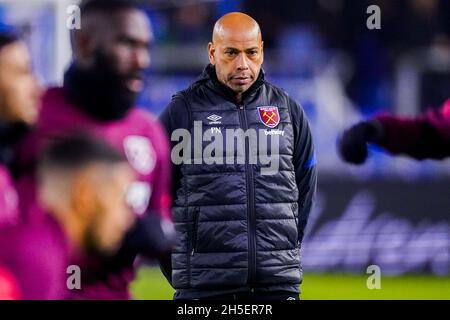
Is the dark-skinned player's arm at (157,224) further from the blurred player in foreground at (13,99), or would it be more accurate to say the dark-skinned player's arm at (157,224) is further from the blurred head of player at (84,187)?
the blurred player in foreground at (13,99)

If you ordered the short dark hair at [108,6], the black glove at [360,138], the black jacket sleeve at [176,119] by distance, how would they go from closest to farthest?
1. the black glove at [360,138]
2. the black jacket sleeve at [176,119]
3. the short dark hair at [108,6]

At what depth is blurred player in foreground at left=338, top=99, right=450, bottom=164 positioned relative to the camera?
3.81 metres

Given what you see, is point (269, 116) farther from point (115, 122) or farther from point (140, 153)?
point (115, 122)

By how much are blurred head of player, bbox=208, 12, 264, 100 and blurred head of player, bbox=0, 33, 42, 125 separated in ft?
2.29

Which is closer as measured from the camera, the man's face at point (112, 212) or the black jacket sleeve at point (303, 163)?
the man's face at point (112, 212)

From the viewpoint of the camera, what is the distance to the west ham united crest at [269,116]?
3955 millimetres

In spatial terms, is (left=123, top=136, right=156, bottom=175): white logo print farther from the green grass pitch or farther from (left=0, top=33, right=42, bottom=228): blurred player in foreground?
the green grass pitch

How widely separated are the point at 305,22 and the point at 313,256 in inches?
75.7

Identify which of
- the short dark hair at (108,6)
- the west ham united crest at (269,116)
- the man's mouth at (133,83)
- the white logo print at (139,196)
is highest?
the short dark hair at (108,6)

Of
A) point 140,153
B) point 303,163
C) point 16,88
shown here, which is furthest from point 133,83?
point 303,163

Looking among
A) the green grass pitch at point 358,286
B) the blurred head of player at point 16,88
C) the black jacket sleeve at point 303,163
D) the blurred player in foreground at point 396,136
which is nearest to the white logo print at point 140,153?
the blurred head of player at point 16,88

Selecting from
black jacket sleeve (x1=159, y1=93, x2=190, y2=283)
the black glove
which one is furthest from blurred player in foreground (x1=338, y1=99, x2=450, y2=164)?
black jacket sleeve (x1=159, y1=93, x2=190, y2=283)

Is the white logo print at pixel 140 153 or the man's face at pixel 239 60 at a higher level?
the man's face at pixel 239 60

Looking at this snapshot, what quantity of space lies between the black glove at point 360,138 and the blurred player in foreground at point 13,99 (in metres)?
1.18
